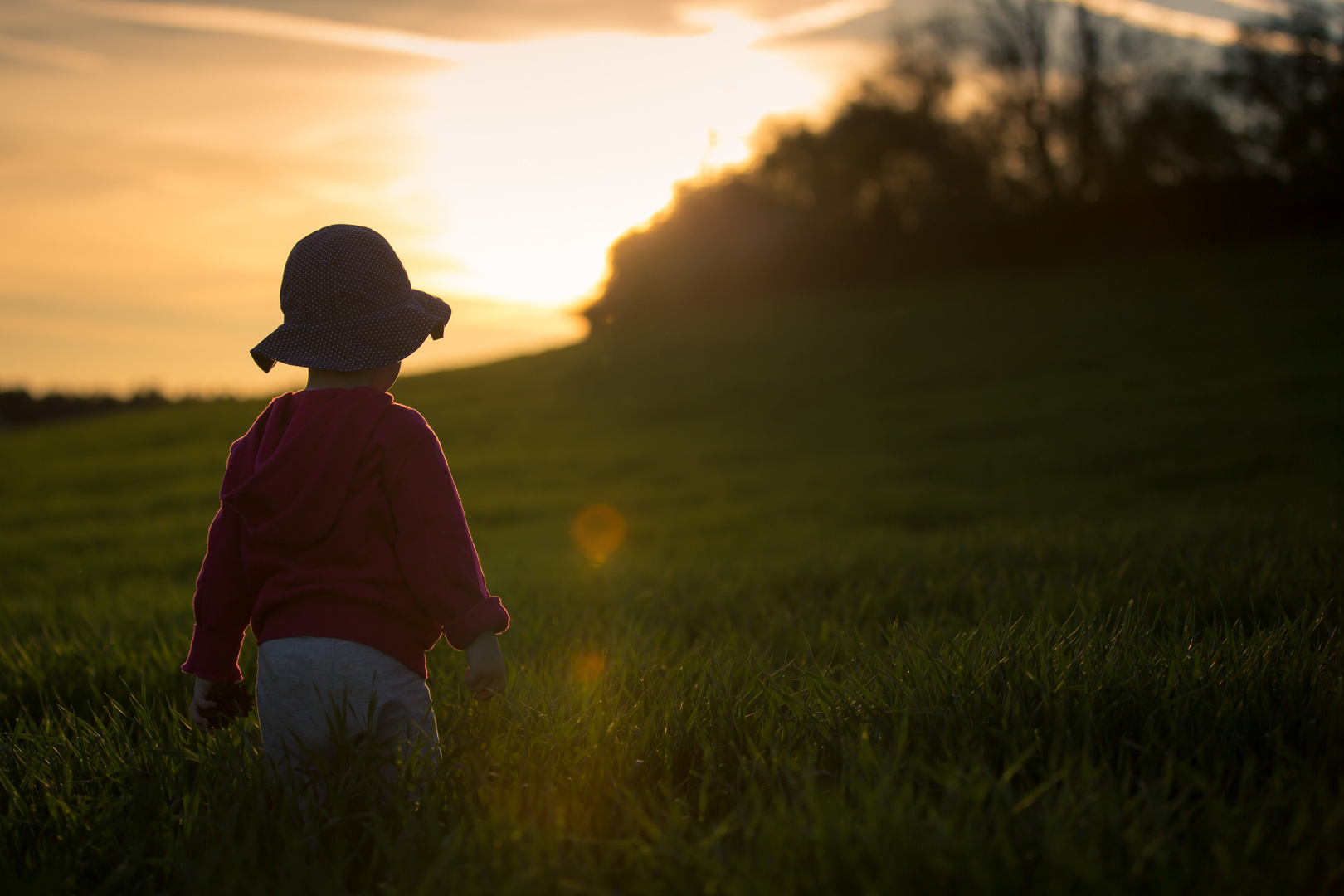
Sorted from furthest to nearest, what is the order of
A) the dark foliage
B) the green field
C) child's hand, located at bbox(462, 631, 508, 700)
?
1. the dark foliage
2. child's hand, located at bbox(462, 631, 508, 700)
3. the green field

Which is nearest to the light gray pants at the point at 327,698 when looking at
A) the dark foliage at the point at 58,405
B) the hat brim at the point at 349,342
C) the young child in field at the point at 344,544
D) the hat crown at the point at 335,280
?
the young child in field at the point at 344,544

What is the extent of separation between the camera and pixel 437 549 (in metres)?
2.09

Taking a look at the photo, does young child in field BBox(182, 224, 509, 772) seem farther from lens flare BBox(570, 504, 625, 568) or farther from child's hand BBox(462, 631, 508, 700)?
lens flare BBox(570, 504, 625, 568)

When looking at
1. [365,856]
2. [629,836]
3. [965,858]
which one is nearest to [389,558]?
[365,856]

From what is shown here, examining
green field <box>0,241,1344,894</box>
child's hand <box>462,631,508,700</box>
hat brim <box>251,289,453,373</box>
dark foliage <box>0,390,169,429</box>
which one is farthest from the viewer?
dark foliage <box>0,390,169,429</box>

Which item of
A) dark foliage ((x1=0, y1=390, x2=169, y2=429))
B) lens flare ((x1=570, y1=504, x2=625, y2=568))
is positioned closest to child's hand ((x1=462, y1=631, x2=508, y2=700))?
lens flare ((x1=570, y1=504, x2=625, y2=568))

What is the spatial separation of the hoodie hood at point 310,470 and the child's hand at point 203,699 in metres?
0.47

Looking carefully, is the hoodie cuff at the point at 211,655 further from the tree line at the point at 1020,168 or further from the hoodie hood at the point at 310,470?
the tree line at the point at 1020,168

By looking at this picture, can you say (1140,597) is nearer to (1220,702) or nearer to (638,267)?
(1220,702)

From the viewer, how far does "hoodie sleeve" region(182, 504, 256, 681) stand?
7.45 ft

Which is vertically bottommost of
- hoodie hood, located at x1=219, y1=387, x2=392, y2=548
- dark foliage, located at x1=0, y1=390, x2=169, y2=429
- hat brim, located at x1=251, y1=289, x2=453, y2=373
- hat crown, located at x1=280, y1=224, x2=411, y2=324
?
hoodie hood, located at x1=219, y1=387, x2=392, y2=548

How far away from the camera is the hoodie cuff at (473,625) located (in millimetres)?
2047

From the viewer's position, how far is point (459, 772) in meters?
1.99

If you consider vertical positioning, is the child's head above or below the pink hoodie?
above
